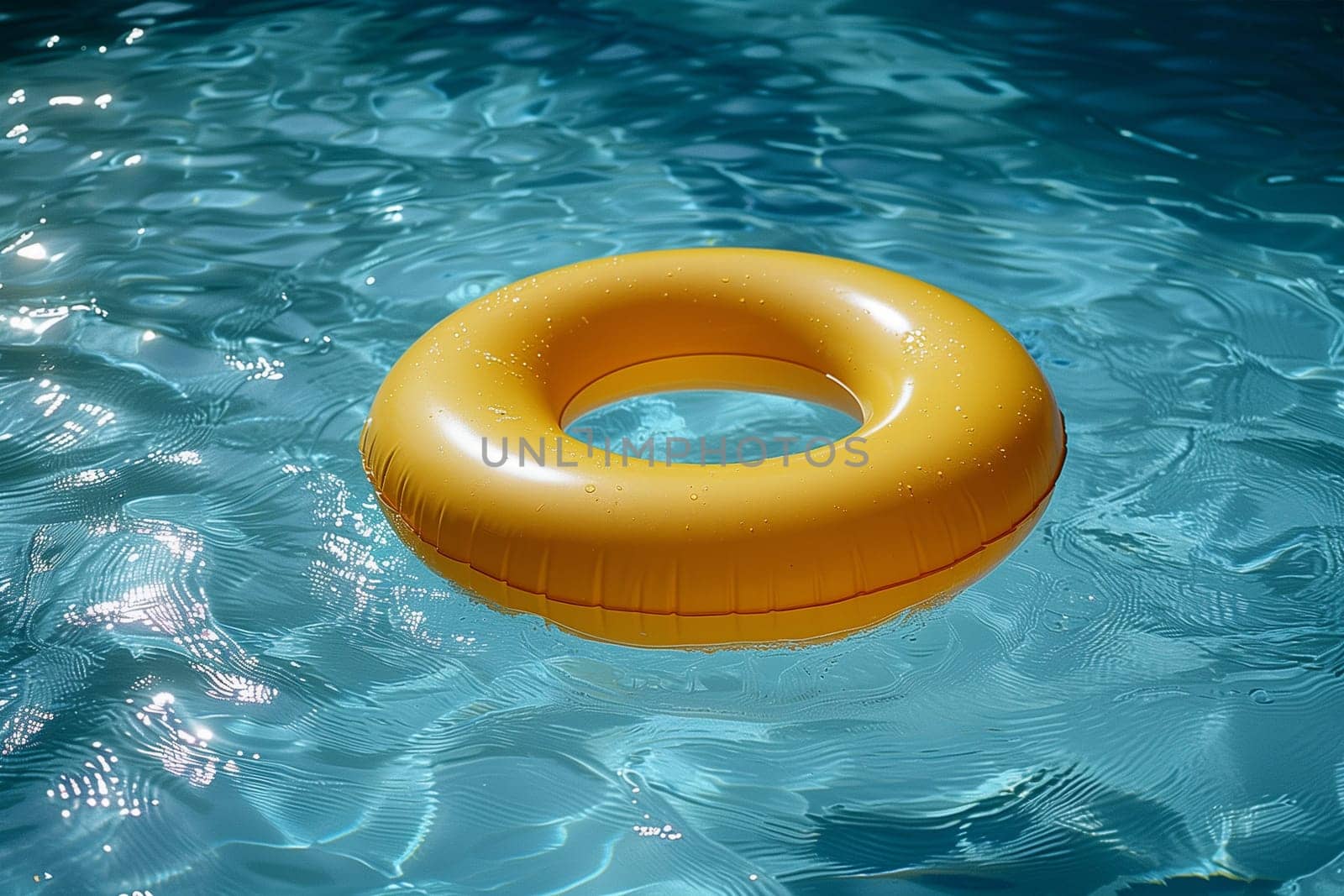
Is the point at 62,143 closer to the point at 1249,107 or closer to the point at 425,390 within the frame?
the point at 425,390

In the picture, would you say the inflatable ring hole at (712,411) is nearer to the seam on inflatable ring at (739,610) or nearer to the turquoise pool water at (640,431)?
the turquoise pool water at (640,431)

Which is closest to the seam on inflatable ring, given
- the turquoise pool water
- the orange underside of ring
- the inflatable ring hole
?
the orange underside of ring

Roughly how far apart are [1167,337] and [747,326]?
1302 millimetres

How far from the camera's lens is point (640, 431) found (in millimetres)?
3104

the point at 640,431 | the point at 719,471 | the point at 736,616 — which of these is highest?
the point at 719,471

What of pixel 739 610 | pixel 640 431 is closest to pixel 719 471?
pixel 739 610

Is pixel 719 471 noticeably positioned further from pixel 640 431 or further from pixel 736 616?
pixel 640 431

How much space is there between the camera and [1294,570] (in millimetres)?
2588

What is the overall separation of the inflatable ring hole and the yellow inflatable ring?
0.9 inches

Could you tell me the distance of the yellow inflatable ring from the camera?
2023 mm

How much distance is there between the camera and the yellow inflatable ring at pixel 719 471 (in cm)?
202

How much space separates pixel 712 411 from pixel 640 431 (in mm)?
183

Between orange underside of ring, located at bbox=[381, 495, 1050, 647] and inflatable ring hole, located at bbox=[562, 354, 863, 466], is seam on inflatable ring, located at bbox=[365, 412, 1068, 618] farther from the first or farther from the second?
inflatable ring hole, located at bbox=[562, 354, 863, 466]

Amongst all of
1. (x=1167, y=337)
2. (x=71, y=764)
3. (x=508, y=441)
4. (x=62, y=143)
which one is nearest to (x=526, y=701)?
(x=508, y=441)
